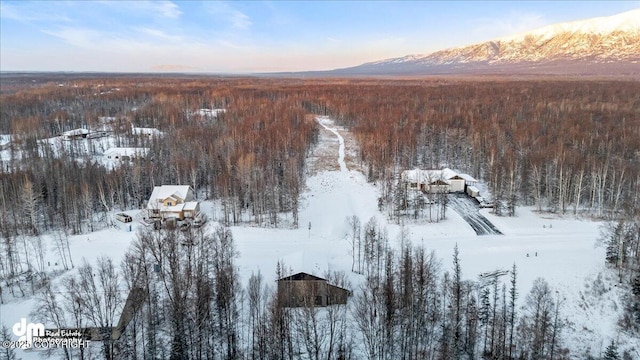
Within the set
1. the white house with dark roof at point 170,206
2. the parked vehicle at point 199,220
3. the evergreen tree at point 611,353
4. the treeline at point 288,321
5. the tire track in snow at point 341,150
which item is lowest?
the evergreen tree at point 611,353

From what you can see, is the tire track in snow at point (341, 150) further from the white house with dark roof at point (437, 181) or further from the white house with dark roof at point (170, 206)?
the white house with dark roof at point (170, 206)

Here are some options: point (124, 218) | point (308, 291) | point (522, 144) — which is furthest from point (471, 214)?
point (124, 218)

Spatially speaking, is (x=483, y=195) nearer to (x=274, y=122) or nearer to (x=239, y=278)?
(x=239, y=278)

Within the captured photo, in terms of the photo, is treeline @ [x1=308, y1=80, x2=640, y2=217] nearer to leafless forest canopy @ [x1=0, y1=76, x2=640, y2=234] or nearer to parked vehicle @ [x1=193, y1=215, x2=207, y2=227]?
leafless forest canopy @ [x1=0, y1=76, x2=640, y2=234]

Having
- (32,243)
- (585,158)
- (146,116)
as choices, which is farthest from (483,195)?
(146,116)
